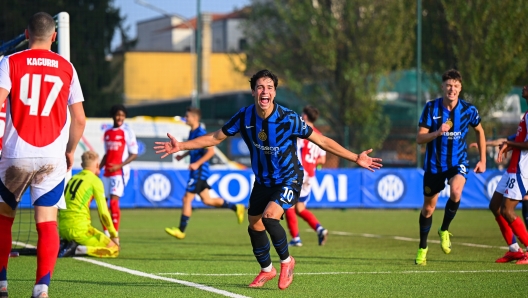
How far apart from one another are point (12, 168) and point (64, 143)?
44 cm

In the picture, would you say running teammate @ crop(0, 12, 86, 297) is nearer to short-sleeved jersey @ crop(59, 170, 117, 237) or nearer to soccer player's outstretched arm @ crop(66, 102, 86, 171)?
soccer player's outstretched arm @ crop(66, 102, 86, 171)

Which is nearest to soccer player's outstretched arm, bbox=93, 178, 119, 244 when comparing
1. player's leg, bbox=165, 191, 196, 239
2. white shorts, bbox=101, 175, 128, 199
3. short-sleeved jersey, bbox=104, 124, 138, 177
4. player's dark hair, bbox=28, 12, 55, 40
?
player's leg, bbox=165, 191, 196, 239

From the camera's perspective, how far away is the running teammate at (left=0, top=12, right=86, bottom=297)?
6484mm

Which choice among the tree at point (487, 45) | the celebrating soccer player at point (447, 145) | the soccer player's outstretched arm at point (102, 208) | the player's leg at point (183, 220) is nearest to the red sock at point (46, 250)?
the soccer player's outstretched arm at point (102, 208)

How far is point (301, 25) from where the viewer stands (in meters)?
34.2

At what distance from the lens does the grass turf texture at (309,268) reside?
26.1ft

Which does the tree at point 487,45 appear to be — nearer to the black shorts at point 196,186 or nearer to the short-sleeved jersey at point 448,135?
the black shorts at point 196,186

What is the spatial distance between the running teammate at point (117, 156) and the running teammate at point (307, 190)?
279cm

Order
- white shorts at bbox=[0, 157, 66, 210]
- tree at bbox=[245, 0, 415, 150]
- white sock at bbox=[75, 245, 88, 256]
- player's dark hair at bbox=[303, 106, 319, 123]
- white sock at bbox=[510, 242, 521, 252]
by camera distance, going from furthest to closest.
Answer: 1. tree at bbox=[245, 0, 415, 150]
2. player's dark hair at bbox=[303, 106, 319, 123]
3. white sock at bbox=[75, 245, 88, 256]
4. white sock at bbox=[510, 242, 521, 252]
5. white shorts at bbox=[0, 157, 66, 210]

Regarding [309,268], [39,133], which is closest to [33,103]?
[39,133]

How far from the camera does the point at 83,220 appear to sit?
36.7 feet

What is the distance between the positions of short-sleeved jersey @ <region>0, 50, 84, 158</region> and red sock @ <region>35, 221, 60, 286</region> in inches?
22.6

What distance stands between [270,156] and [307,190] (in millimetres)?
5694

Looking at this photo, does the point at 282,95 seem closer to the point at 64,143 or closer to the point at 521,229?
the point at 521,229
